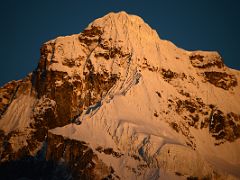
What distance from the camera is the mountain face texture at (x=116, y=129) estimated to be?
16488 cm

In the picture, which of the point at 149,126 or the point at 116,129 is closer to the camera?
the point at 116,129

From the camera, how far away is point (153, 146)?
166500mm

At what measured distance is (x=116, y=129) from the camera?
171625mm

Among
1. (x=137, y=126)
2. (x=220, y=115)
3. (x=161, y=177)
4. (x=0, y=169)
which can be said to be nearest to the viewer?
(x=161, y=177)

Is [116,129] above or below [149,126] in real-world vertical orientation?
below

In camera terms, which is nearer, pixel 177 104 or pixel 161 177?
pixel 161 177

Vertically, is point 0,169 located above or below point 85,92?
below

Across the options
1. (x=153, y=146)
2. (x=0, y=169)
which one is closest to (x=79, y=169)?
(x=153, y=146)

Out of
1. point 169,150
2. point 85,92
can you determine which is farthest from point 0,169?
point 169,150

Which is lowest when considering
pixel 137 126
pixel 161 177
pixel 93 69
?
pixel 161 177

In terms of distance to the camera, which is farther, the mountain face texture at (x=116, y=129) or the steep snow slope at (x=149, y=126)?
the steep snow slope at (x=149, y=126)

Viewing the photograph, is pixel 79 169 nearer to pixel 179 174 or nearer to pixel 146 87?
pixel 179 174

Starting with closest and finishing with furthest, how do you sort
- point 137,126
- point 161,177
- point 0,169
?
point 161,177 < point 137,126 < point 0,169

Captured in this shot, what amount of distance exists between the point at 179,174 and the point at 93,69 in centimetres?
4135
